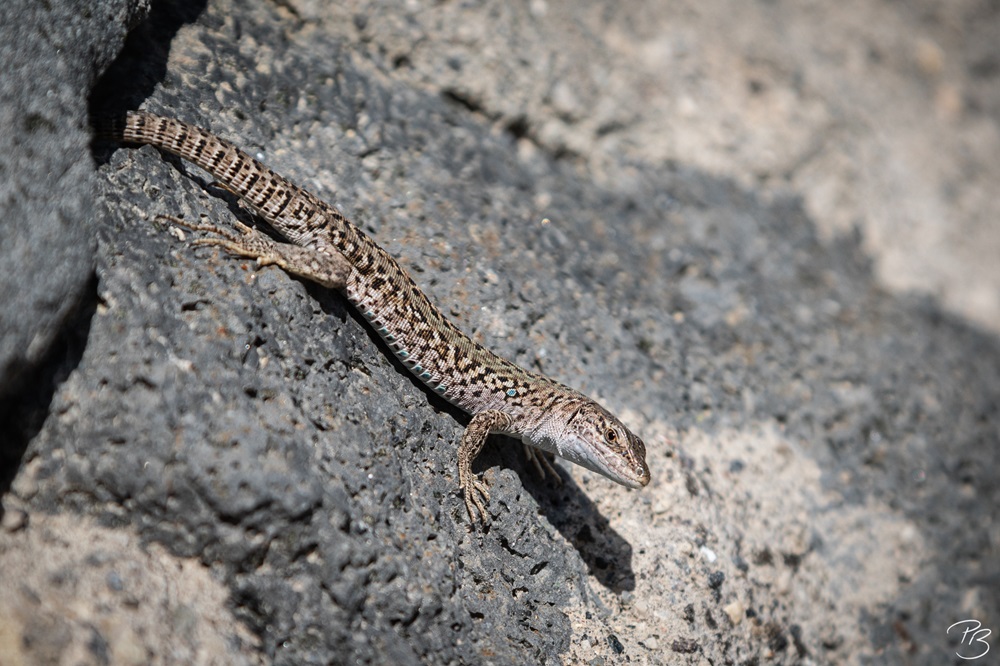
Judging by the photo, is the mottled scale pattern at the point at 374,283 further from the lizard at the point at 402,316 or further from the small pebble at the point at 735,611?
the small pebble at the point at 735,611

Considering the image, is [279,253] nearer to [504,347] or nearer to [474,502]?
[504,347]

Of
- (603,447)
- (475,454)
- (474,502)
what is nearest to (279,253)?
(475,454)

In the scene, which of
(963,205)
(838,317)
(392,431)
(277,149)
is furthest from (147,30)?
(963,205)

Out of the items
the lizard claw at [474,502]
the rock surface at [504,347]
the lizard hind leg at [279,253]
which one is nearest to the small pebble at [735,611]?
the rock surface at [504,347]

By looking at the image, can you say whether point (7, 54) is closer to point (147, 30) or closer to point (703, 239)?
point (147, 30)

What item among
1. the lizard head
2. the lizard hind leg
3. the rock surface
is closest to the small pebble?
the rock surface

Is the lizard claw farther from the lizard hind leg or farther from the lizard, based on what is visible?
the lizard hind leg

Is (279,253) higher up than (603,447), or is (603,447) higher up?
(279,253)
